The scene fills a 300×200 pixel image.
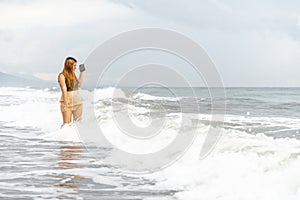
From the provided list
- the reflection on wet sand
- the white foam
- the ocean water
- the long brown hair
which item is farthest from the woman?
the white foam

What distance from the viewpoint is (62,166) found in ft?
23.3

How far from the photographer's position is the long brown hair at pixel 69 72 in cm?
1062

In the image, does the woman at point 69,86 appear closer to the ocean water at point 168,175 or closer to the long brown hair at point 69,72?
the long brown hair at point 69,72

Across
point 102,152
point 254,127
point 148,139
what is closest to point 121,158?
point 102,152

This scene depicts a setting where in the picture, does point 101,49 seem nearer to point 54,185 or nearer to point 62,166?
point 62,166

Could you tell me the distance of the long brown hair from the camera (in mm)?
10617

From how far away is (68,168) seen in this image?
6.93m

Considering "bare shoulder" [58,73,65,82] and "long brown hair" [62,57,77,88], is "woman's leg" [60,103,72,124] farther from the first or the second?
"bare shoulder" [58,73,65,82]

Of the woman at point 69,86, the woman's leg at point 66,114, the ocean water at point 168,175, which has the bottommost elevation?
the ocean water at point 168,175

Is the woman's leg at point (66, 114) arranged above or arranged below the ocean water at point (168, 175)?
above

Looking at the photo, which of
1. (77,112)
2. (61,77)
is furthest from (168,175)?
(77,112)

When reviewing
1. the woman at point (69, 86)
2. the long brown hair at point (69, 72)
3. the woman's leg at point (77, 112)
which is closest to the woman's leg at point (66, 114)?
the woman at point (69, 86)

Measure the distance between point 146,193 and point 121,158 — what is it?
2.76 metres

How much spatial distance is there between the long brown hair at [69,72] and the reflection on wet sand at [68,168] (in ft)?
5.10
